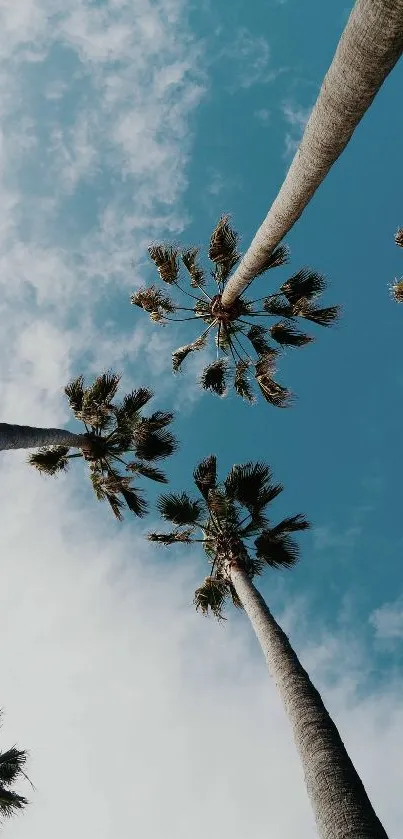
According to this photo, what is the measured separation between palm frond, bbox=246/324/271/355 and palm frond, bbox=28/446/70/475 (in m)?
5.49

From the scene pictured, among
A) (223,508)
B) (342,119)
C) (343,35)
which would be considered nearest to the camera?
(343,35)

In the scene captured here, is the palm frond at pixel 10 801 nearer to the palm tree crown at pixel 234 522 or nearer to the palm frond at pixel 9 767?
the palm frond at pixel 9 767

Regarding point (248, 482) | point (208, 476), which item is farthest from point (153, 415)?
point (248, 482)

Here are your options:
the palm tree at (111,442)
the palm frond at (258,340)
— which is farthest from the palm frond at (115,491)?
the palm frond at (258,340)

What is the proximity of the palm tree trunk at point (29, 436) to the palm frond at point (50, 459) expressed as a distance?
224cm

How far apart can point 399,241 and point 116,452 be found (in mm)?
7846

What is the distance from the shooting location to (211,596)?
1305cm

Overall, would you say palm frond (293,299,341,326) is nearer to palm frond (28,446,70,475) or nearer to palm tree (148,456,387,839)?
palm tree (148,456,387,839)

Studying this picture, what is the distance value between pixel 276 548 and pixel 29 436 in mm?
6335

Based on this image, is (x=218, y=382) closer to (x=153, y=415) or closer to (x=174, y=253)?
(x=153, y=415)

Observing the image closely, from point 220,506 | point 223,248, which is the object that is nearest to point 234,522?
point 220,506

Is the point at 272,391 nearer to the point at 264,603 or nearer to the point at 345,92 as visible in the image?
the point at 264,603

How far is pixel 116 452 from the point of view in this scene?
13.6 meters

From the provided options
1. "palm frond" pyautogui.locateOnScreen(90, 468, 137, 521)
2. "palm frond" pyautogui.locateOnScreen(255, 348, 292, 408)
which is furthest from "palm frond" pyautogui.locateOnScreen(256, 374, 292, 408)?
"palm frond" pyautogui.locateOnScreen(90, 468, 137, 521)
